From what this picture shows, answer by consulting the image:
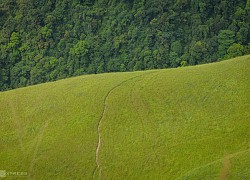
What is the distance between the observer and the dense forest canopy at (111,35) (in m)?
45.8

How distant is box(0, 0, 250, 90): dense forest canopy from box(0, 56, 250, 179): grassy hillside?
18.2 m

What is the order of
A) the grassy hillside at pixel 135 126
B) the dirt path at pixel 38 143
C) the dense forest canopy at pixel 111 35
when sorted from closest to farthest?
the grassy hillside at pixel 135 126, the dirt path at pixel 38 143, the dense forest canopy at pixel 111 35

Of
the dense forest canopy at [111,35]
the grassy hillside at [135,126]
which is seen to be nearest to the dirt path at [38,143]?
the grassy hillside at [135,126]

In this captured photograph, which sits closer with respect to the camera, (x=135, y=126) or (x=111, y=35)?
(x=135, y=126)

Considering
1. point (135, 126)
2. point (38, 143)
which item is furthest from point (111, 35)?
point (38, 143)

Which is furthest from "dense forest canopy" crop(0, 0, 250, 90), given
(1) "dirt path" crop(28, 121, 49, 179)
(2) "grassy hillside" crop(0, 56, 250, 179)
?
(1) "dirt path" crop(28, 121, 49, 179)

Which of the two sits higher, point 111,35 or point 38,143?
point 38,143

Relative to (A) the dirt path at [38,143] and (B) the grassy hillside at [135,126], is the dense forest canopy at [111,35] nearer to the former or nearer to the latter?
(B) the grassy hillside at [135,126]

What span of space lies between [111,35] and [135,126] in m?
26.3

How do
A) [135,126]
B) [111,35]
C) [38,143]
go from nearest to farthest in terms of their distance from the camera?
1. [38,143]
2. [135,126]
3. [111,35]

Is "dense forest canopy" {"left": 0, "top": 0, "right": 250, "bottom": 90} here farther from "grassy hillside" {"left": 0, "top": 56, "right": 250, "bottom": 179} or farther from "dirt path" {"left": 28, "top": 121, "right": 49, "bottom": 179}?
"dirt path" {"left": 28, "top": 121, "right": 49, "bottom": 179}

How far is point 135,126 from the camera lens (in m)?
23.1

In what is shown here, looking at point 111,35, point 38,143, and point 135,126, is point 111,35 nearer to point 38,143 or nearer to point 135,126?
point 135,126

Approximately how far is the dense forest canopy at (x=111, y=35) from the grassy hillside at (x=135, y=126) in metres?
18.2
